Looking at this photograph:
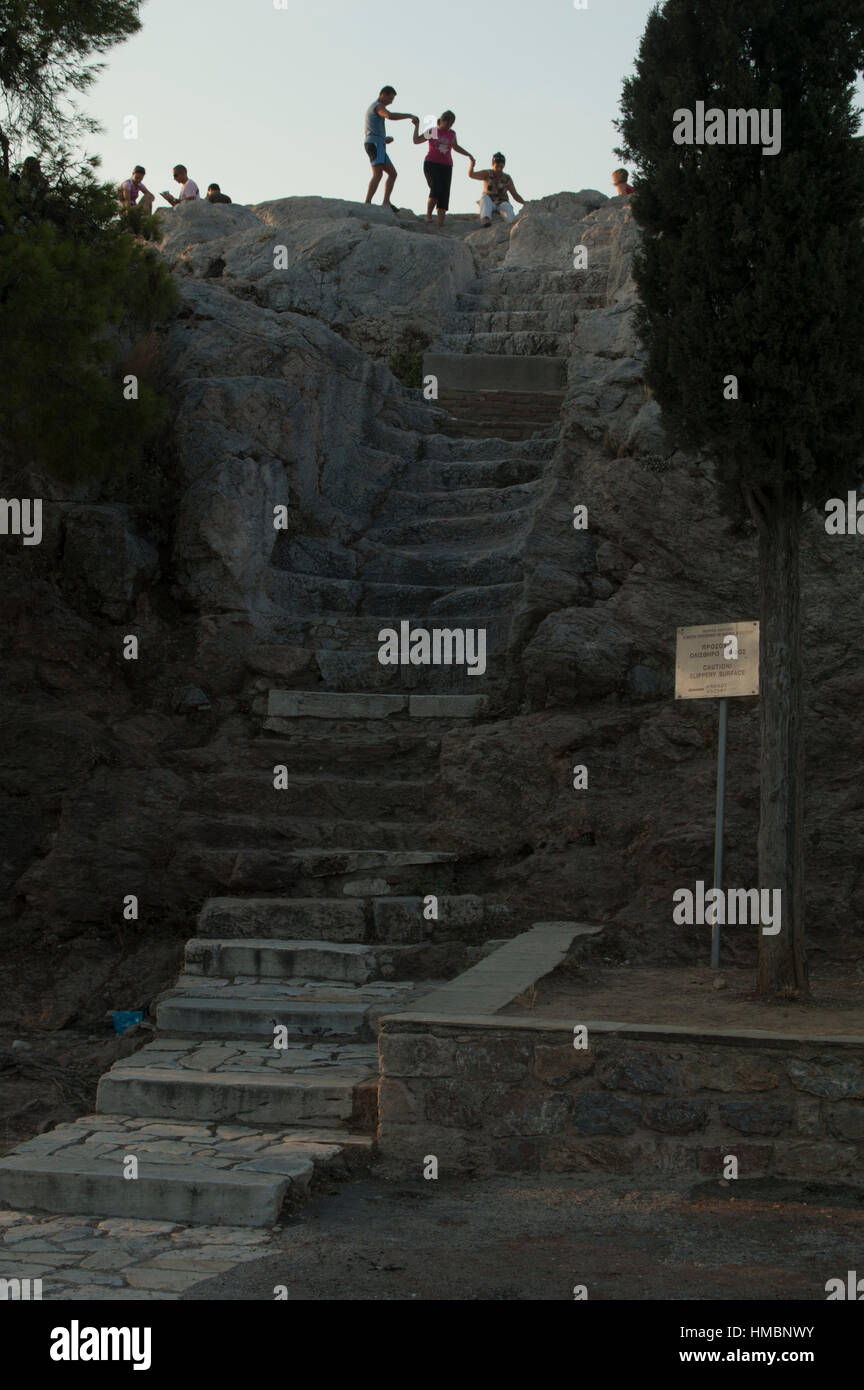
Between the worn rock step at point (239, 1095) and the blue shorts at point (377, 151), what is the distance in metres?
16.3

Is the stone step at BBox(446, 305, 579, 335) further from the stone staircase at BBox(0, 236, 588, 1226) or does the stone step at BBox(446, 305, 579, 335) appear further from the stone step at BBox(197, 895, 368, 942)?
the stone step at BBox(197, 895, 368, 942)

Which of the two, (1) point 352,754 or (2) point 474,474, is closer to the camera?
(1) point 352,754

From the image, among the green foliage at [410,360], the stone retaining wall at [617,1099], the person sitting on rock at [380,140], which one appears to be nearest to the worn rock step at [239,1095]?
the stone retaining wall at [617,1099]

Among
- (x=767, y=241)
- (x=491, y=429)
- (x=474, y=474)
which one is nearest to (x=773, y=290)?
(x=767, y=241)

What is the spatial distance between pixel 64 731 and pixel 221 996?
8.78 ft

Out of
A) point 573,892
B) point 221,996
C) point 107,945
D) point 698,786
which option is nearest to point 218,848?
point 107,945

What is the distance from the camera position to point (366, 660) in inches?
437

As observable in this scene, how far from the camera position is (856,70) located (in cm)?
712

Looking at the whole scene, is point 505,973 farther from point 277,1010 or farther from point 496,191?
point 496,191

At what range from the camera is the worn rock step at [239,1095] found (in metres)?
6.46

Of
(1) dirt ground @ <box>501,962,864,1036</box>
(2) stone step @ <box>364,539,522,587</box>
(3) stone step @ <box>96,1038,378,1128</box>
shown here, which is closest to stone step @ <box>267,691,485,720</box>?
(2) stone step @ <box>364,539,522,587</box>

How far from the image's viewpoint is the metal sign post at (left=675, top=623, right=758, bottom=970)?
810 cm

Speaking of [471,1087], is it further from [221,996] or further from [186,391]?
[186,391]

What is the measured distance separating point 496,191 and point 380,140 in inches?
134
